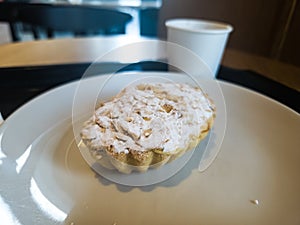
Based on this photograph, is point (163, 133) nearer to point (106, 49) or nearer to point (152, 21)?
point (106, 49)

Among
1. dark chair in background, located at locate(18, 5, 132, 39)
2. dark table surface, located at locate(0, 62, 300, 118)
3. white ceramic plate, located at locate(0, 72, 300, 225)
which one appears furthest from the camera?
dark chair in background, located at locate(18, 5, 132, 39)

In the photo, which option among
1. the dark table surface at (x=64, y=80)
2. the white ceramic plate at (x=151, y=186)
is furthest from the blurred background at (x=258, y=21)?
the white ceramic plate at (x=151, y=186)

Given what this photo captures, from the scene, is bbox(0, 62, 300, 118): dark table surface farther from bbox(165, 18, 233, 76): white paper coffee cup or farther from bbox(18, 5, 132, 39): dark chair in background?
bbox(18, 5, 132, 39): dark chair in background

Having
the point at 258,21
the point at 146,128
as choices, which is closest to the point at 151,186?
the point at 146,128

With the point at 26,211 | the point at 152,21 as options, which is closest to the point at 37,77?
the point at 26,211

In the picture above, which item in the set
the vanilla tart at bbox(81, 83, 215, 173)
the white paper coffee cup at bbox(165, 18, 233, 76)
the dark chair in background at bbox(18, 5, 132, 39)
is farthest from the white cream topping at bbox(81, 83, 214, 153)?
the dark chair in background at bbox(18, 5, 132, 39)

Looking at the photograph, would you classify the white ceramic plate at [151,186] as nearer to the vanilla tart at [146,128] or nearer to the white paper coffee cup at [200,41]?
the vanilla tart at [146,128]
